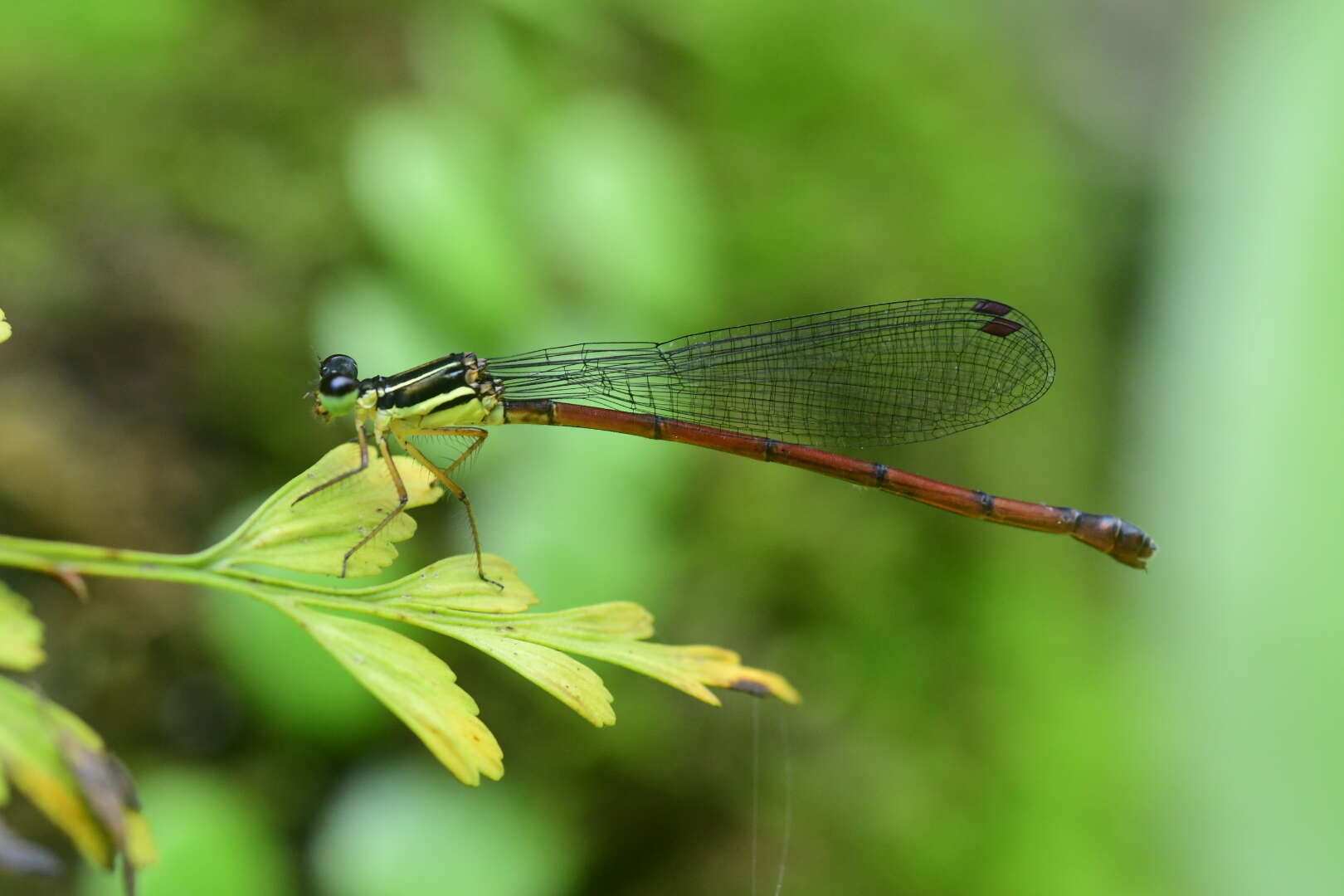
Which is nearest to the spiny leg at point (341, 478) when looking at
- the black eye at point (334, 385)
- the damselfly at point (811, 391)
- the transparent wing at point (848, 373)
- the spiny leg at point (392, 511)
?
the spiny leg at point (392, 511)

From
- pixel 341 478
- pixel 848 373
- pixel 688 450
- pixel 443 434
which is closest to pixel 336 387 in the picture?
pixel 443 434

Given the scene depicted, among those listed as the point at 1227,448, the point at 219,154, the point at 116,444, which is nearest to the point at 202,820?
the point at 116,444

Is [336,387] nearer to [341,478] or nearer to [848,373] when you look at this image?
[341,478]

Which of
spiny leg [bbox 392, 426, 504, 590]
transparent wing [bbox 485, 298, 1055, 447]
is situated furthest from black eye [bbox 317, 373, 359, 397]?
transparent wing [bbox 485, 298, 1055, 447]

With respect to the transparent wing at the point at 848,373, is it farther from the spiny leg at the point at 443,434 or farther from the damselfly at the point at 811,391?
the spiny leg at the point at 443,434

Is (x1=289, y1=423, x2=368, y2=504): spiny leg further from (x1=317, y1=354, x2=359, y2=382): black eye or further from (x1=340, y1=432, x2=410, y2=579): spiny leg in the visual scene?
(x1=317, y1=354, x2=359, y2=382): black eye

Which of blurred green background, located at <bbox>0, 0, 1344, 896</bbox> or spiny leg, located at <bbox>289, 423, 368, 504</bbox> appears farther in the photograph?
blurred green background, located at <bbox>0, 0, 1344, 896</bbox>
